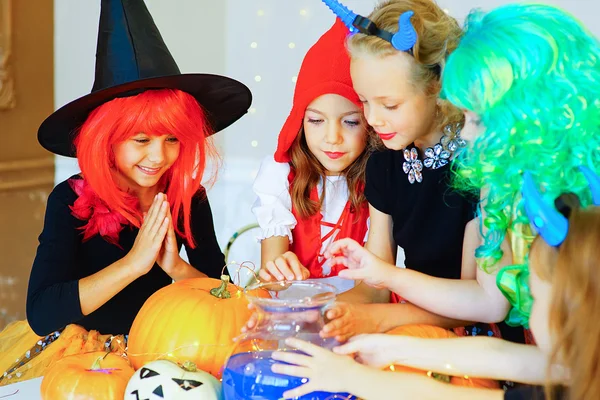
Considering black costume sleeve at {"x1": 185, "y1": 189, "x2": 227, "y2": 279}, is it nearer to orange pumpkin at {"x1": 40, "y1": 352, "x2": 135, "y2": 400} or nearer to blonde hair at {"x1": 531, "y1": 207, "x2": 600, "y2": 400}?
orange pumpkin at {"x1": 40, "y1": 352, "x2": 135, "y2": 400}

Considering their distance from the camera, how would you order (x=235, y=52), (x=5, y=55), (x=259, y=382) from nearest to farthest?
(x=259, y=382) < (x=5, y=55) < (x=235, y=52)

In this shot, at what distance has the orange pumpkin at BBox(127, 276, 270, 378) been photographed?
1.30 meters

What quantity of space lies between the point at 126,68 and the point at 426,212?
28.5 inches

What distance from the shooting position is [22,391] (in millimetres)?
1349

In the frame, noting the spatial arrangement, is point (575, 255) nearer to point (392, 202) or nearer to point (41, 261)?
point (392, 202)

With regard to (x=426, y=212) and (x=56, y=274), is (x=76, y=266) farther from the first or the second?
(x=426, y=212)

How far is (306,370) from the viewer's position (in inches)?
40.4

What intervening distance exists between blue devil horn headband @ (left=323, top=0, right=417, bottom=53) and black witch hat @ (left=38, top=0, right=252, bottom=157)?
42cm

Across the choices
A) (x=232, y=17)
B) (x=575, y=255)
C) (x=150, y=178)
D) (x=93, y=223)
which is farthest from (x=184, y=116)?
(x=232, y=17)

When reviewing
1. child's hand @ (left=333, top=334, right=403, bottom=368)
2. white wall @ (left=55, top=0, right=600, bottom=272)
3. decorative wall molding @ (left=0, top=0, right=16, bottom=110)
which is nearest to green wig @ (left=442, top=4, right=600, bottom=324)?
child's hand @ (left=333, top=334, right=403, bottom=368)

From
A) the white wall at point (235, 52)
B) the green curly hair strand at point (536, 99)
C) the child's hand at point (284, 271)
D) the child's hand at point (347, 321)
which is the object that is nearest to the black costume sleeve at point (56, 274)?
the child's hand at point (284, 271)

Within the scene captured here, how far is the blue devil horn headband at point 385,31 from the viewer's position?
1385 mm

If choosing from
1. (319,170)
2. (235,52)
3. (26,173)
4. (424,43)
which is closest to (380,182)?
(319,170)

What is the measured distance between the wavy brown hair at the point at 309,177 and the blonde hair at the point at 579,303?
97cm
